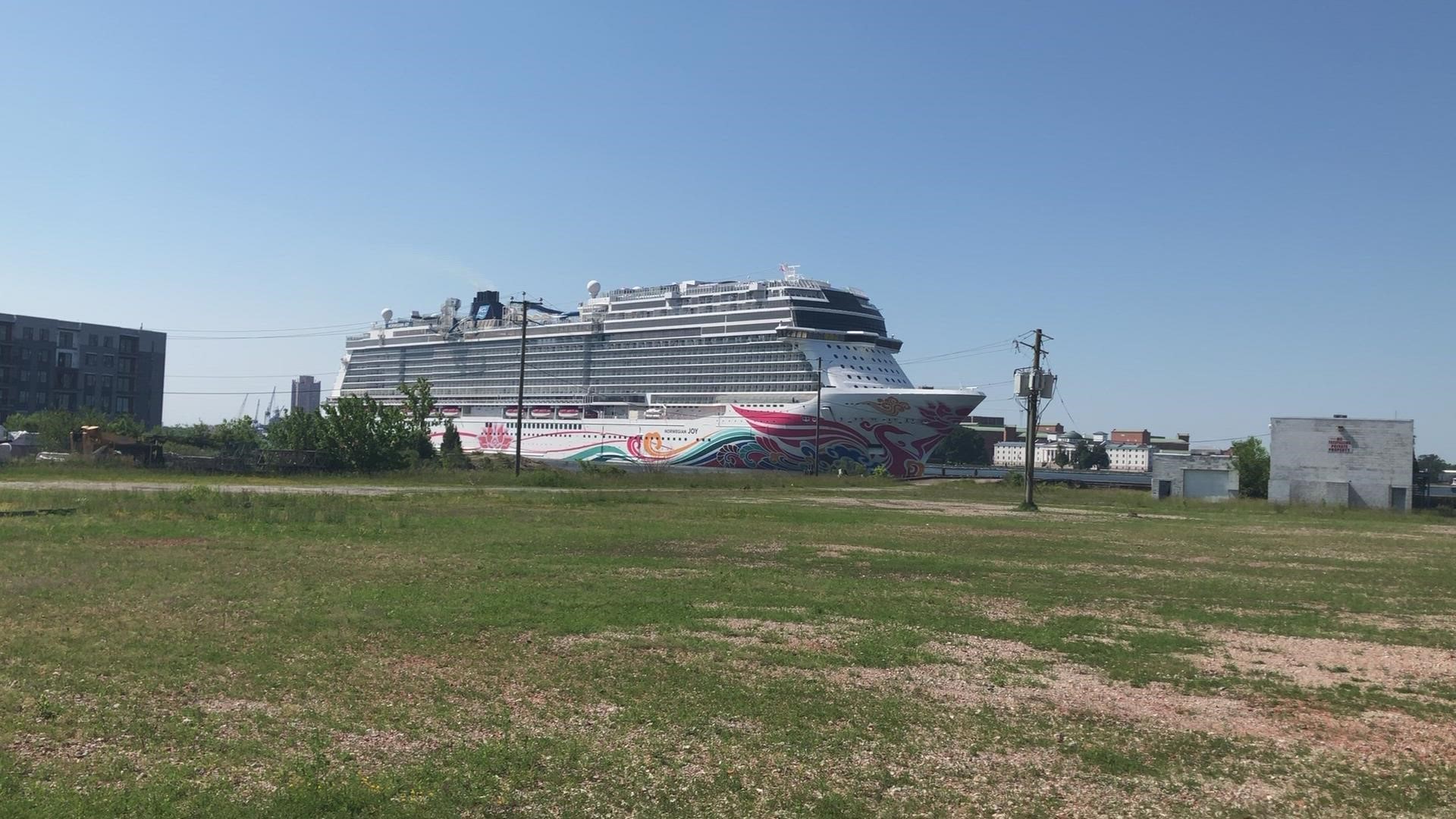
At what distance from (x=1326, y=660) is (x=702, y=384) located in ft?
237

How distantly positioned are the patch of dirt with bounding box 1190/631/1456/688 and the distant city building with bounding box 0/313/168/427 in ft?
348

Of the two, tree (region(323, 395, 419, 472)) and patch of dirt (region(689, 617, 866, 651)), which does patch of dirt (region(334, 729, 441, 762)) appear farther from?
tree (region(323, 395, 419, 472))

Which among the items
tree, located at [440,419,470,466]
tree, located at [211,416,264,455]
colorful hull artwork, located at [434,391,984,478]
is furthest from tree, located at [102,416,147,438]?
colorful hull artwork, located at [434,391,984,478]

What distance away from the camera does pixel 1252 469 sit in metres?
60.7

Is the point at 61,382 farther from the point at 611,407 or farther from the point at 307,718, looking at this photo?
the point at 307,718

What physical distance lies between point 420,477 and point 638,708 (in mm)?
42018

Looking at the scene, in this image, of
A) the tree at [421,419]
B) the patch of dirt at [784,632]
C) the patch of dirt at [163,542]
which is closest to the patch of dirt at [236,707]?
the patch of dirt at [784,632]

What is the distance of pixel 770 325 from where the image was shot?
8094 cm

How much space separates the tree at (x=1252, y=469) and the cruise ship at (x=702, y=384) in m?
18.7

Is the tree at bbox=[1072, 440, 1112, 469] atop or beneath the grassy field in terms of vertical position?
atop

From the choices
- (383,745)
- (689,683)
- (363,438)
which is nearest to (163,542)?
(689,683)

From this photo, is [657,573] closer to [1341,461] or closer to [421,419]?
[1341,461]

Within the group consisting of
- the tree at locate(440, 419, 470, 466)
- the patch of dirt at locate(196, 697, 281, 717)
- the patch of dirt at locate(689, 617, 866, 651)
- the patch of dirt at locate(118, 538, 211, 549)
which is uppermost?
the tree at locate(440, 419, 470, 466)

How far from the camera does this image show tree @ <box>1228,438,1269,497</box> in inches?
2368
